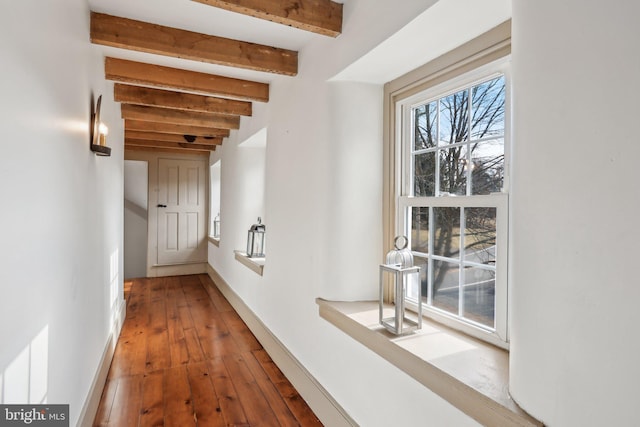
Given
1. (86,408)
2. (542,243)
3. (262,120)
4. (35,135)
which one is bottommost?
(86,408)

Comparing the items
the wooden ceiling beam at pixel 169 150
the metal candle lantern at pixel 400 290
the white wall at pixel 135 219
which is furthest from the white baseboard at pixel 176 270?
the metal candle lantern at pixel 400 290

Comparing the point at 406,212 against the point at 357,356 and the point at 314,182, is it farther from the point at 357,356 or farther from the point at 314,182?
the point at 357,356

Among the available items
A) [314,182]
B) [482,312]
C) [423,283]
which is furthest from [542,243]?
[314,182]

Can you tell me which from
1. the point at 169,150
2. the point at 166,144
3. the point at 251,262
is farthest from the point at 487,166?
the point at 169,150

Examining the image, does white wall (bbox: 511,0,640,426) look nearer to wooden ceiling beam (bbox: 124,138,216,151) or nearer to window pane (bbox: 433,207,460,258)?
window pane (bbox: 433,207,460,258)

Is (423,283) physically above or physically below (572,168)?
below

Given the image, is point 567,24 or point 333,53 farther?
point 333,53

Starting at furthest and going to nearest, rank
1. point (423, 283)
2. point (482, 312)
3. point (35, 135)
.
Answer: point (423, 283)
point (482, 312)
point (35, 135)

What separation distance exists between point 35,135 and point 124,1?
1139mm

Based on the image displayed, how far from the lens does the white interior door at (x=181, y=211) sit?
6.24 meters

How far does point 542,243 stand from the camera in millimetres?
935

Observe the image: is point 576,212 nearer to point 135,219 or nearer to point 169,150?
point 169,150

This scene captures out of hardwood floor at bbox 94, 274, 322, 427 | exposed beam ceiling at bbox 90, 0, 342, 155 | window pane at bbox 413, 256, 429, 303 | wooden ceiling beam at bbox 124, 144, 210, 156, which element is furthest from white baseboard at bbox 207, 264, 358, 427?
wooden ceiling beam at bbox 124, 144, 210, 156

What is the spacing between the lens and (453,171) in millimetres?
1623
